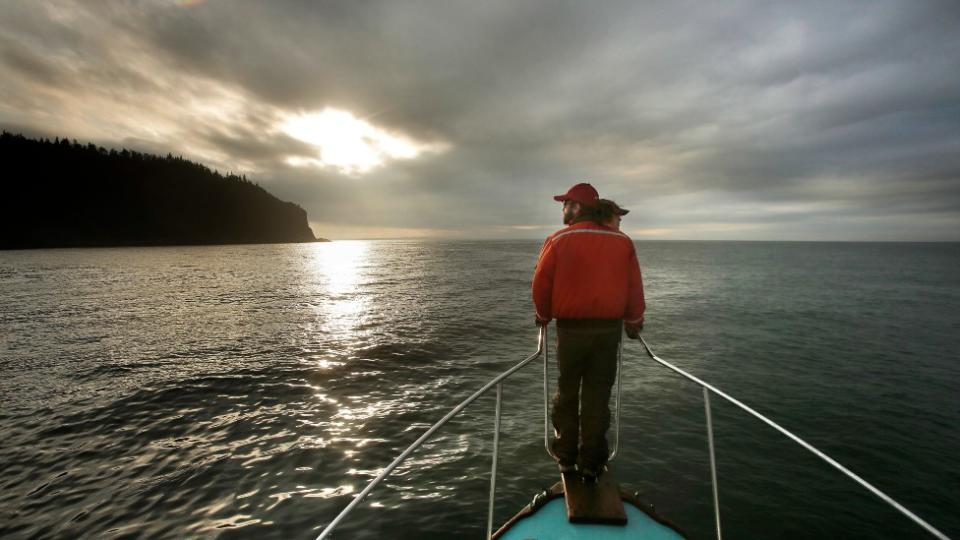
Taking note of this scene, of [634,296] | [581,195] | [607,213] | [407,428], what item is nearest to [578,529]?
[634,296]

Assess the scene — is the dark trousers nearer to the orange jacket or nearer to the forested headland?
the orange jacket

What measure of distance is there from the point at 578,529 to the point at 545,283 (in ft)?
7.90

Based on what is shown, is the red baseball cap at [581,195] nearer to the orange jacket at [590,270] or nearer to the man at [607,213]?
the man at [607,213]

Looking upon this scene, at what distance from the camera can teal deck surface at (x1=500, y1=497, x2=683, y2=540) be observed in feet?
11.7

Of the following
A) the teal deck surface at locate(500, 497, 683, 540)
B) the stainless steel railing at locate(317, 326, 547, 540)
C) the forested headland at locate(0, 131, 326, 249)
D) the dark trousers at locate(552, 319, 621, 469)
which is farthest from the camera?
the forested headland at locate(0, 131, 326, 249)

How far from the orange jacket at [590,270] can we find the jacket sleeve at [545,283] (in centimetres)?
2

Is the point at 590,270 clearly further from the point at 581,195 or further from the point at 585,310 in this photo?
Result: the point at 581,195

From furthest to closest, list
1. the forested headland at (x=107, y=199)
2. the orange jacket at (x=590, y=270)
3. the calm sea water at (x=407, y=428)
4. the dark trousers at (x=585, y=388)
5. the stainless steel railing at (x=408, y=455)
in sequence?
the forested headland at (x=107, y=199) < the calm sea water at (x=407, y=428) < the dark trousers at (x=585, y=388) < the orange jacket at (x=590, y=270) < the stainless steel railing at (x=408, y=455)

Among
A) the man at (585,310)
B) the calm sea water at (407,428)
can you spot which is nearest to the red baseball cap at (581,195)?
the man at (585,310)

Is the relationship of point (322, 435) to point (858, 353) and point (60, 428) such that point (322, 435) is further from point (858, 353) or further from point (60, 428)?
point (858, 353)

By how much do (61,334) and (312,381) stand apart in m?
18.5

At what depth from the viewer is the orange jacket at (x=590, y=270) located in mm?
4043

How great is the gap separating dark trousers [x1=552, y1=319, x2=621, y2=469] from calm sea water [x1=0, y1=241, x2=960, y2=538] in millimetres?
3638

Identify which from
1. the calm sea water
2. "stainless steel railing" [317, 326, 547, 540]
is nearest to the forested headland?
the calm sea water
